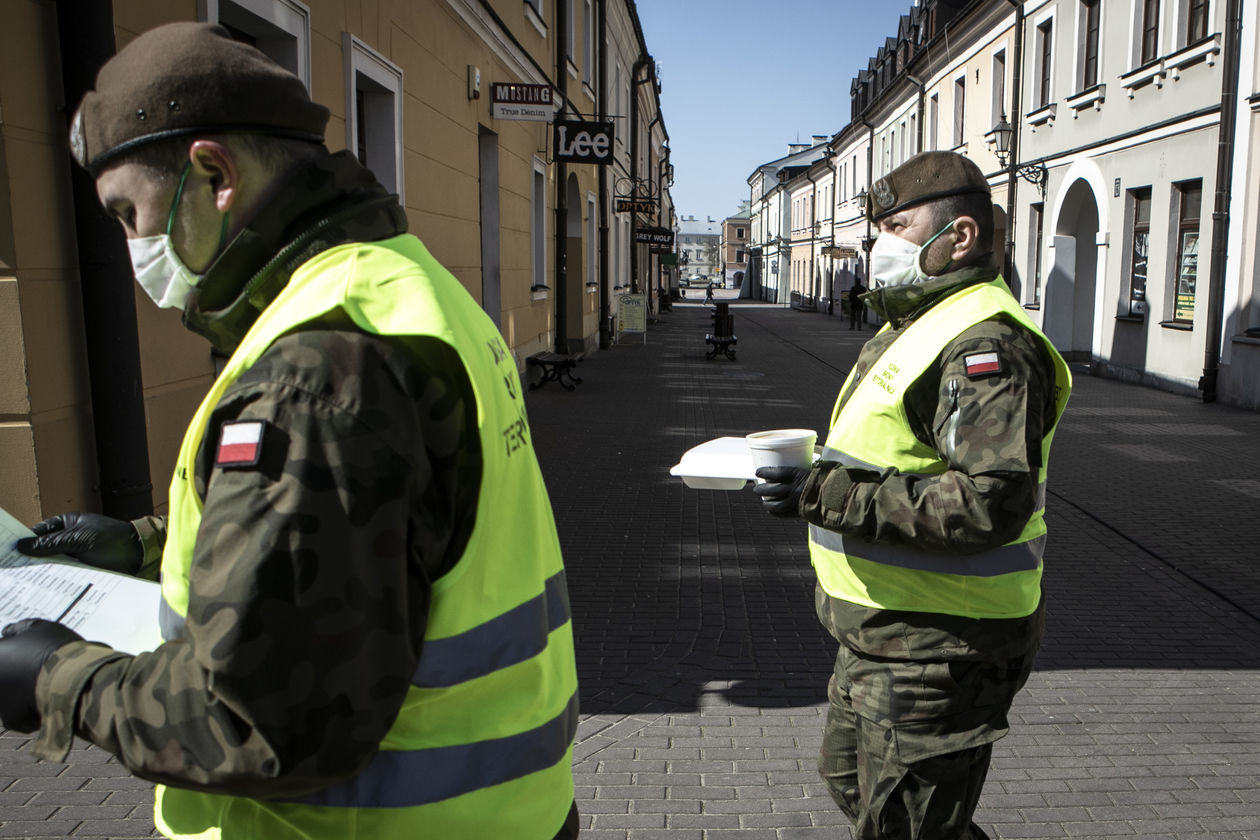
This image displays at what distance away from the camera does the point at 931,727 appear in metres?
2.17

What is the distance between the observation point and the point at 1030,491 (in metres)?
2.01

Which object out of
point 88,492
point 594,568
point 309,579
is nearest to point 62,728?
point 309,579

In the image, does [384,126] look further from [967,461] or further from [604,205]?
[604,205]

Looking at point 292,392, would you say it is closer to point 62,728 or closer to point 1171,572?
point 62,728

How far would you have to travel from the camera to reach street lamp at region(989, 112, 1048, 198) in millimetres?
19734

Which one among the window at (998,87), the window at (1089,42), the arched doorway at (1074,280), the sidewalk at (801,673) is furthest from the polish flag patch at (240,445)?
the window at (998,87)

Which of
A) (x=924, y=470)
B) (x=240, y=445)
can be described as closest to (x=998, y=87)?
(x=924, y=470)

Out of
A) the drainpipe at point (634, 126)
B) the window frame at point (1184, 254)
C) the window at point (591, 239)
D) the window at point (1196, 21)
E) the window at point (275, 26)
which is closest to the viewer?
the window at point (275, 26)

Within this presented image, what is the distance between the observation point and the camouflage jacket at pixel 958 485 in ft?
6.59

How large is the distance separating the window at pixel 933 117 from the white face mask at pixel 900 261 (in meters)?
27.5

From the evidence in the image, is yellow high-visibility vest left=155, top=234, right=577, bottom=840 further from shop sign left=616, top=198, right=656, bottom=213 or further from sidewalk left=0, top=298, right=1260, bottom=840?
shop sign left=616, top=198, right=656, bottom=213

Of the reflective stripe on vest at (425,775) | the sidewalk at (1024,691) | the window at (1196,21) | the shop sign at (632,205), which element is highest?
the window at (1196,21)

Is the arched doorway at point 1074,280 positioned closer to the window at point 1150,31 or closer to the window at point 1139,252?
the window at point 1139,252

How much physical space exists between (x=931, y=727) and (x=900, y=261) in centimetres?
105
